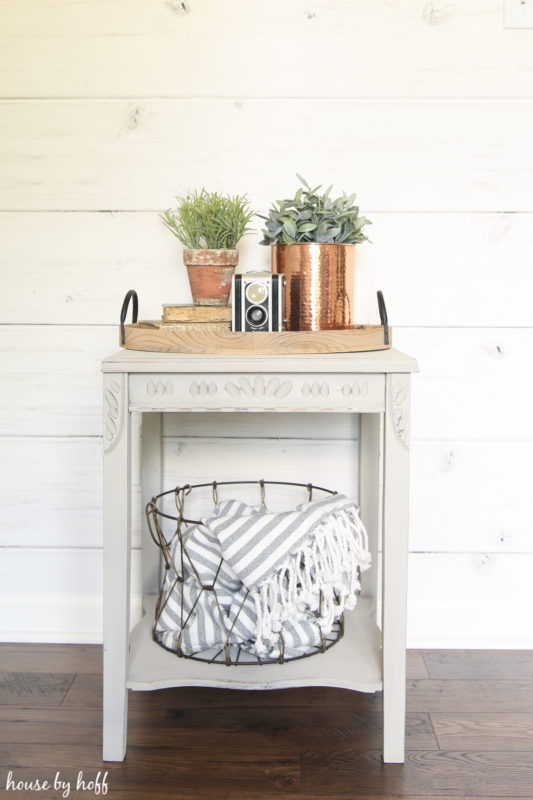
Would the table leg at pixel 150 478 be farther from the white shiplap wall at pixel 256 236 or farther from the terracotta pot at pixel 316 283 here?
the terracotta pot at pixel 316 283

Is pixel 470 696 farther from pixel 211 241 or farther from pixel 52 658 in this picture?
pixel 211 241

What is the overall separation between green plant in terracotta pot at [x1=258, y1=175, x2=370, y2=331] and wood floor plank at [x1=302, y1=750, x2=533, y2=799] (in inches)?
26.6

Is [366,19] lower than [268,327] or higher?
higher

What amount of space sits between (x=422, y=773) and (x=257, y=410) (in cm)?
59

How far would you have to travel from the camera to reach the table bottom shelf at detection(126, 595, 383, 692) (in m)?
1.13

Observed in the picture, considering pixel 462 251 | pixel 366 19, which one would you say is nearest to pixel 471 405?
pixel 462 251

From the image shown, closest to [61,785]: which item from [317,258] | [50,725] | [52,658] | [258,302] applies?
[50,725]

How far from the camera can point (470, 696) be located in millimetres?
1295

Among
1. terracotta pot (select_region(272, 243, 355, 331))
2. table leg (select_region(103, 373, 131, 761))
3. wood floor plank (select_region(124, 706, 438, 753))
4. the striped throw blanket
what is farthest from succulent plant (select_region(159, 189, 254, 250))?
wood floor plank (select_region(124, 706, 438, 753))

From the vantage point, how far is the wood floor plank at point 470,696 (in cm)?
126

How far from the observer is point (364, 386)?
1061 mm

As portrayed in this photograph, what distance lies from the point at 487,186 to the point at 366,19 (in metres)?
0.39

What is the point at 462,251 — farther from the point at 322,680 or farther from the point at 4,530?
the point at 4,530

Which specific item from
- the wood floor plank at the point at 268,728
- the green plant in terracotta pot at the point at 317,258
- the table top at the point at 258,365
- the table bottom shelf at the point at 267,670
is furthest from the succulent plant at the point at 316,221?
the wood floor plank at the point at 268,728
